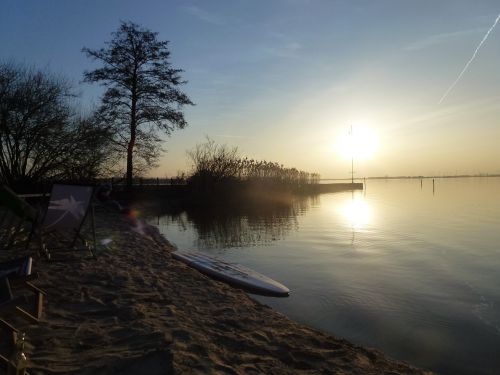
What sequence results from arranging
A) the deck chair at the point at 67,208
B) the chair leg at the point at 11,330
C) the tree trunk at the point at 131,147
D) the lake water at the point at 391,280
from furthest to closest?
the tree trunk at the point at 131,147 → the deck chair at the point at 67,208 → the lake water at the point at 391,280 → the chair leg at the point at 11,330

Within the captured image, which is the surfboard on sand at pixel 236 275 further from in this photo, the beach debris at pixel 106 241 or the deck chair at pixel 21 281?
the deck chair at pixel 21 281

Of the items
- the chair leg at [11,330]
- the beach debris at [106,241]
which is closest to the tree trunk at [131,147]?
the beach debris at [106,241]

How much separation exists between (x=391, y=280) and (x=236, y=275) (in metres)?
3.58

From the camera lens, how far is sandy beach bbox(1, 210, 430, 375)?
3.39 meters

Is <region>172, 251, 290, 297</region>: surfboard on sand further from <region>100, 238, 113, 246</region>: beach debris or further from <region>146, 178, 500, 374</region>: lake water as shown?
<region>100, 238, 113, 246</region>: beach debris

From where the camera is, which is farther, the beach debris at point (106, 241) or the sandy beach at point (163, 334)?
the beach debris at point (106, 241)

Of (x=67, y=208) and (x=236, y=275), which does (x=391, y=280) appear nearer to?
(x=236, y=275)

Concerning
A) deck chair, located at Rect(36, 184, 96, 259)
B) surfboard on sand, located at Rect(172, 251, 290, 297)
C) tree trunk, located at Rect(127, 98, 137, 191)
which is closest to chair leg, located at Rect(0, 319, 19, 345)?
deck chair, located at Rect(36, 184, 96, 259)

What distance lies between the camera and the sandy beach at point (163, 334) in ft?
11.1

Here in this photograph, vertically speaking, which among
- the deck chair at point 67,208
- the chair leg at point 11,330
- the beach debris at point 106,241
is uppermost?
the deck chair at point 67,208

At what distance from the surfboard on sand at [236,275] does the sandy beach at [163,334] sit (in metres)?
0.91

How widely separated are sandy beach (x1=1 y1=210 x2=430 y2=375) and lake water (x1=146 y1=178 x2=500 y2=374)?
104 cm

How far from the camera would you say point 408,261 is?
448 inches

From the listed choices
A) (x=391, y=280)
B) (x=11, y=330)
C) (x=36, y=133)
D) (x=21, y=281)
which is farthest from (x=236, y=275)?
(x=36, y=133)
